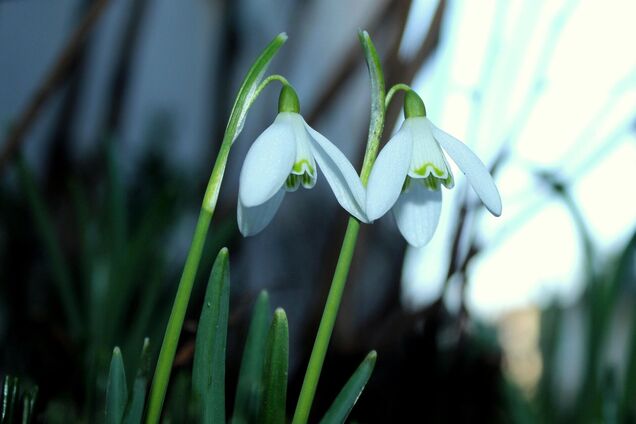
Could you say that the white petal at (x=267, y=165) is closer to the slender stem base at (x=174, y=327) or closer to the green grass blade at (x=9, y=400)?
A: the slender stem base at (x=174, y=327)

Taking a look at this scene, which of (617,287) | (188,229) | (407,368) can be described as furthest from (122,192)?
(188,229)

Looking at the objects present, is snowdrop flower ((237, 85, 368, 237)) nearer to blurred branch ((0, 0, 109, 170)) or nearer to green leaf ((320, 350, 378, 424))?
green leaf ((320, 350, 378, 424))

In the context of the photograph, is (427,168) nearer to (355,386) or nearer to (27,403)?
(355,386)

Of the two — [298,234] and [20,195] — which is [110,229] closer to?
[20,195]

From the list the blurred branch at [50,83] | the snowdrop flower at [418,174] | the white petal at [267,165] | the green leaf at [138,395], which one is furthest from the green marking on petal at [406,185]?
the blurred branch at [50,83]

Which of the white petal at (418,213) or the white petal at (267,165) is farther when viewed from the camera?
the white petal at (418,213)
